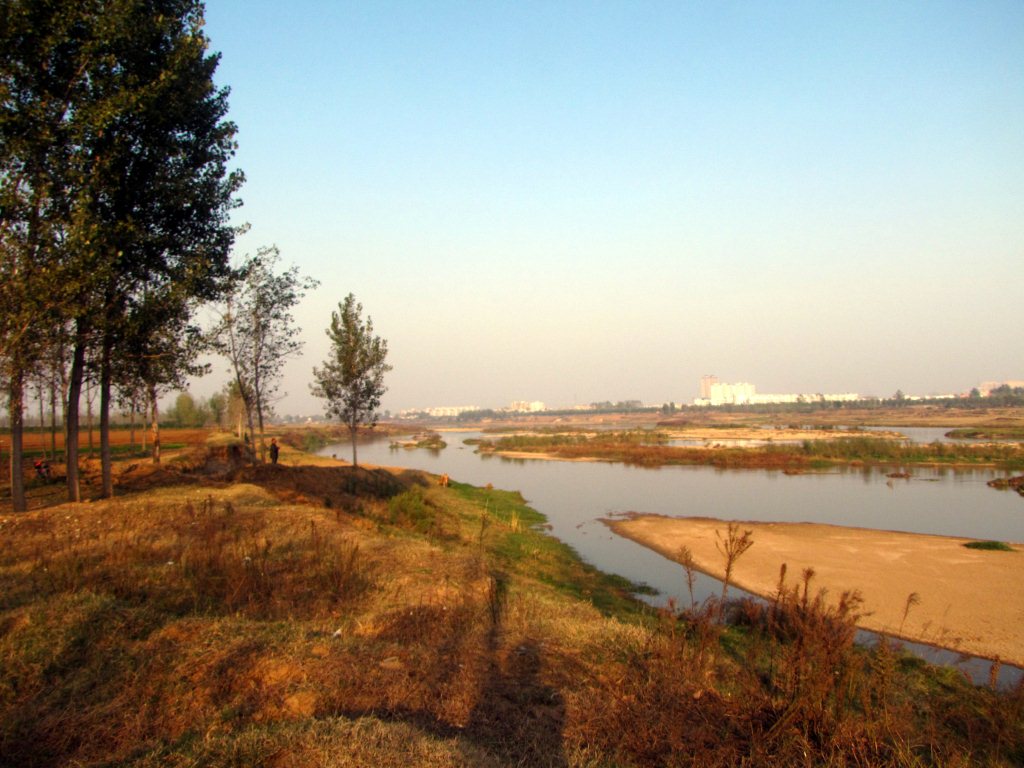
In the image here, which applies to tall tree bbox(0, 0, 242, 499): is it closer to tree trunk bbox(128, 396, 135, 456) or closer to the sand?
tree trunk bbox(128, 396, 135, 456)

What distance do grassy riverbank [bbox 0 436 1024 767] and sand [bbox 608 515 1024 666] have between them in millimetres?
4188

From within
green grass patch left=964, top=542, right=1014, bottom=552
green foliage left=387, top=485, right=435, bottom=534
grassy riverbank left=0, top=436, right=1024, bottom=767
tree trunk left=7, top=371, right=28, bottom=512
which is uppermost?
tree trunk left=7, top=371, right=28, bottom=512

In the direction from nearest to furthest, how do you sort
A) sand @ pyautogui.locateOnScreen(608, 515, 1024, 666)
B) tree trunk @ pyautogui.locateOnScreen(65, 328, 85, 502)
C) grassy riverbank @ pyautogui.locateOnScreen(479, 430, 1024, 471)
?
tree trunk @ pyautogui.locateOnScreen(65, 328, 85, 502) → sand @ pyautogui.locateOnScreen(608, 515, 1024, 666) → grassy riverbank @ pyautogui.locateOnScreen(479, 430, 1024, 471)

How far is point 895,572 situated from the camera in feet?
61.3

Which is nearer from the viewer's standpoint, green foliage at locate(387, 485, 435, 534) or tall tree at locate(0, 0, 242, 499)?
tall tree at locate(0, 0, 242, 499)

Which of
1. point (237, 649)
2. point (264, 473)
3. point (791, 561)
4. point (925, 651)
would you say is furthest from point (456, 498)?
point (237, 649)

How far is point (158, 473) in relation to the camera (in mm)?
20469

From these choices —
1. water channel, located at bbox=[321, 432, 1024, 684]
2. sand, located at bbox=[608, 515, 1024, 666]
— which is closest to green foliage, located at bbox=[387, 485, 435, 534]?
water channel, located at bbox=[321, 432, 1024, 684]

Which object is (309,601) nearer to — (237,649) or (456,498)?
(237,649)

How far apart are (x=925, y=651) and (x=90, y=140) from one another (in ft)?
64.2

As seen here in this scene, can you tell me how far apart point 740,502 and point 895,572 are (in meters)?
16.7

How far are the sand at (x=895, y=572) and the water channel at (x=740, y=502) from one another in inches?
41.1

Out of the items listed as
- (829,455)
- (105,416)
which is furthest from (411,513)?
(829,455)

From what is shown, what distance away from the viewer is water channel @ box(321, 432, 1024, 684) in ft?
69.0
